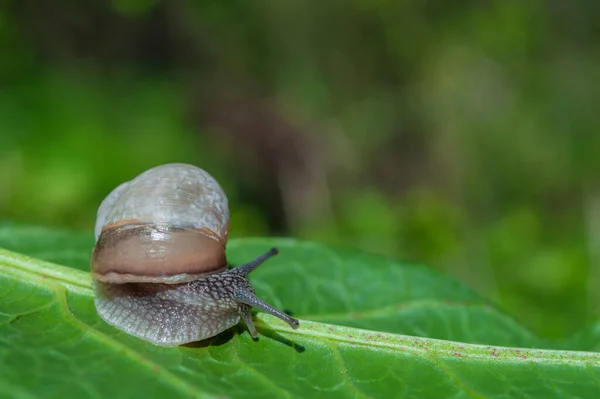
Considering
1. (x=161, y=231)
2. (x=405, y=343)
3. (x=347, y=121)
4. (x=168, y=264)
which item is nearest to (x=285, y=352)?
(x=405, y=343)

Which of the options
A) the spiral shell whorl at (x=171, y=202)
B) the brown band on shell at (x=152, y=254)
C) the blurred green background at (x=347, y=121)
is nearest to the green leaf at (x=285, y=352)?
Result: the brown band on shell at (x=152, y=254)

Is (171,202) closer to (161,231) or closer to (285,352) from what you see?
(161,231)

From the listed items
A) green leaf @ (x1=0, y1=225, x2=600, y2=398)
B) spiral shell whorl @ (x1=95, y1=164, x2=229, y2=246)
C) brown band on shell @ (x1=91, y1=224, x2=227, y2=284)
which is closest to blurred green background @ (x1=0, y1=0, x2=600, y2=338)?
green leaf @ (x1=0, y1=225, x2=600, y2=398)

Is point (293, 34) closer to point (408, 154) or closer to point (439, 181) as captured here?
point (408, 154)

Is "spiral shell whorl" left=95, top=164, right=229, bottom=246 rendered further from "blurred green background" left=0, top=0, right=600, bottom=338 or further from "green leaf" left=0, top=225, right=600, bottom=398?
"blurred green background" left=0, top=0, right=600, bottom=338

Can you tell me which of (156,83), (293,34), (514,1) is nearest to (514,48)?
(514,1)
